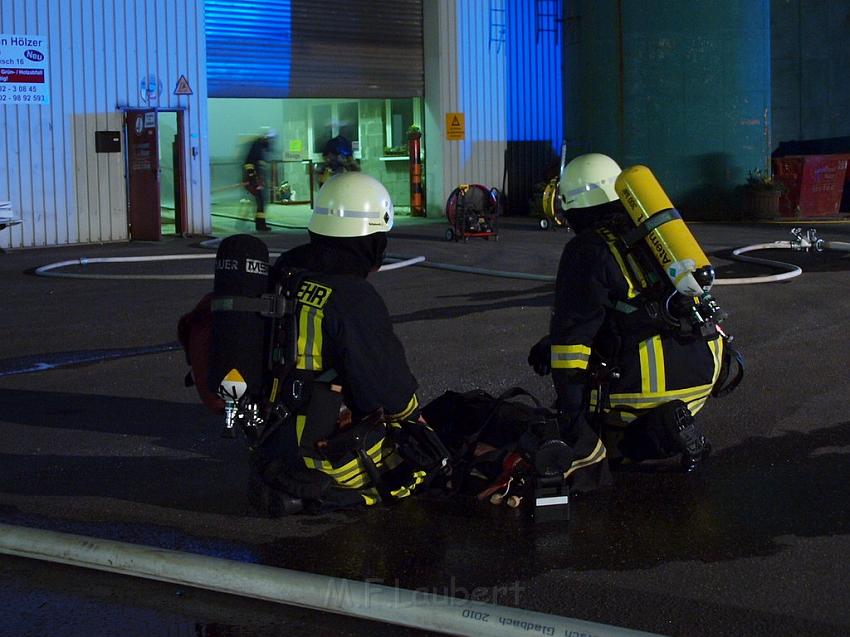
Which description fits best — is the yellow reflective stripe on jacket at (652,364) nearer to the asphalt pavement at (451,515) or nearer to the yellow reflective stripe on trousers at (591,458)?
the yellow reflective stripe on trousers at (591,458)

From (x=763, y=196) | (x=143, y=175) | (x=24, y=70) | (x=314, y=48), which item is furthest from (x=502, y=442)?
(x=314, y=48)

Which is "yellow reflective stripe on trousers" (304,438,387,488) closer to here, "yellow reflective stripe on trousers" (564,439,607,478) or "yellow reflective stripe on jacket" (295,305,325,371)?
"yellow reflective stripe on jacket" (295,305,325,371)

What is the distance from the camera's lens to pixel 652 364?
203 inches

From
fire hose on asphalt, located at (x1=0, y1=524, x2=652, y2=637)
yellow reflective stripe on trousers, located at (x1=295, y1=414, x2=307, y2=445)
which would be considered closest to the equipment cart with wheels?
yellow reflective stripe on trousers, located at (x1=295, y1=414, x2=307, y2=445)

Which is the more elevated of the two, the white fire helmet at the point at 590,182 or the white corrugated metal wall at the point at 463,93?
the white corrugated metal wall at the point at 463,93

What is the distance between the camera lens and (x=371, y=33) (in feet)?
75.3

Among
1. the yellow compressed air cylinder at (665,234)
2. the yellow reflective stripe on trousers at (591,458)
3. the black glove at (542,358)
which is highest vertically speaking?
the yellow compressed air cylinder at (665,234)

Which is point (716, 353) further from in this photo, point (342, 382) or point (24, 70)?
point (24, 70)

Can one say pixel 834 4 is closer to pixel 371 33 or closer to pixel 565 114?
pixel 565 114

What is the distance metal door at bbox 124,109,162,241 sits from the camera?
19.3m

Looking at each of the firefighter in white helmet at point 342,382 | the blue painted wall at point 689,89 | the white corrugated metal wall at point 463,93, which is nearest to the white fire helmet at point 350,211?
the firefighter in white helmet at point 342,382

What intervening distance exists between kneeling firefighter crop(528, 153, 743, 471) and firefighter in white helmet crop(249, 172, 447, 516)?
74 centimetres

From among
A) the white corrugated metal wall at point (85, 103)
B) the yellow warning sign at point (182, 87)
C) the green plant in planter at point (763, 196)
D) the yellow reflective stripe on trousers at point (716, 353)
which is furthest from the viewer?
the green plant in planter at point (763, 196)

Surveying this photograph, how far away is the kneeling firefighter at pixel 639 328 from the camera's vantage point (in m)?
5.02
